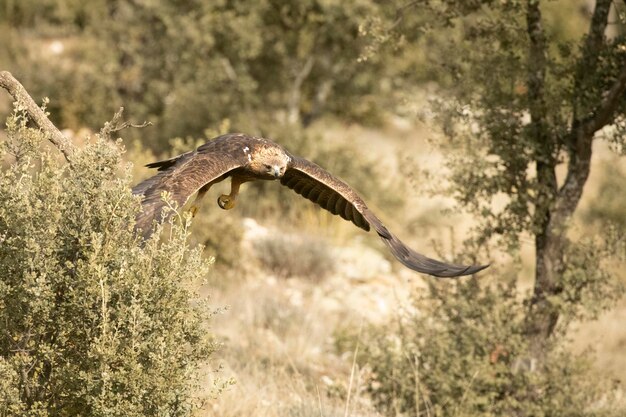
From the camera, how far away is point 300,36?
1652 centimetres

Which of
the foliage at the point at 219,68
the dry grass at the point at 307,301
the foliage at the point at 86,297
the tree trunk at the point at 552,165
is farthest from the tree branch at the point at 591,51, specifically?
the foliage at the point at 219,68

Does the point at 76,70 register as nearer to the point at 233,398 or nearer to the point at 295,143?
the point at 295,143

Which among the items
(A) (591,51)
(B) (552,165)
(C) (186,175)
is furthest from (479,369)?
(C) (186,175)

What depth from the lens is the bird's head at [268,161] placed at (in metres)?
6.53

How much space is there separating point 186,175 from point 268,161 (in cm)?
109

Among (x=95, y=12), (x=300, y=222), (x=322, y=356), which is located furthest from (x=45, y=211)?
(x=95, y=12)

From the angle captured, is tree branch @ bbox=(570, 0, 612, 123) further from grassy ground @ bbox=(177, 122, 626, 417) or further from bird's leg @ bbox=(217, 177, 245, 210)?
bird's leg @ bbox=(217, 177, 245, 210)

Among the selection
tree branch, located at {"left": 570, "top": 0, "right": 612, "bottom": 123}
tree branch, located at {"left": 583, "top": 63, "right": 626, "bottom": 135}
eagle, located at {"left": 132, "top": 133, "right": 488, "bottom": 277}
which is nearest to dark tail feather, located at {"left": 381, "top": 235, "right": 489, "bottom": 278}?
eagle, located at {"left": 132, "top": 133, "right": 488, "bottom": 277}

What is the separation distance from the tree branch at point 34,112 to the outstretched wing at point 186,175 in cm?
49

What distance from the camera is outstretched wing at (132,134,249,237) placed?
5.32m

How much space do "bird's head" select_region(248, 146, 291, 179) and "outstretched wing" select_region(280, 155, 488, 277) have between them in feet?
0.36

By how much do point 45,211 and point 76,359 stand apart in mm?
686

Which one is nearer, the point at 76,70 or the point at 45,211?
the point at 45,211

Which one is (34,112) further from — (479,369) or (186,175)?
(479,369)
